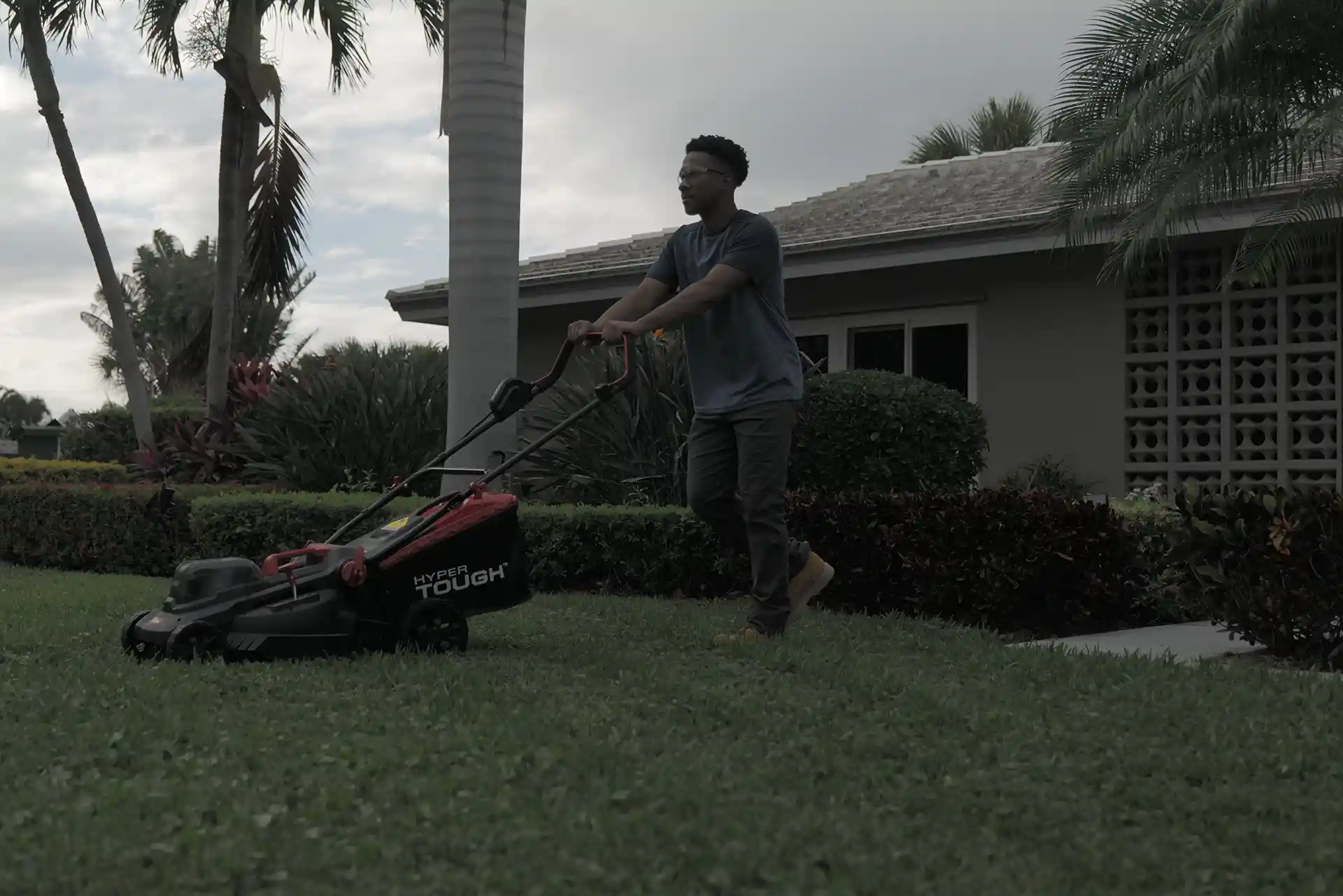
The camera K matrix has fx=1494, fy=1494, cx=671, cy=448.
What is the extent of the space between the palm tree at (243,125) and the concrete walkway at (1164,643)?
35.7ft

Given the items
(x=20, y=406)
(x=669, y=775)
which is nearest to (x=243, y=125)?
(x=669, y=775)

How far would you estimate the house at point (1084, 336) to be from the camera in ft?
39.7

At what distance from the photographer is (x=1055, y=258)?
12945 millimetres

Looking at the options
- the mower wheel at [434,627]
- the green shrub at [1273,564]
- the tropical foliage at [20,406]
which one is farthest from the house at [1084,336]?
the tropical foliage at [20,406]

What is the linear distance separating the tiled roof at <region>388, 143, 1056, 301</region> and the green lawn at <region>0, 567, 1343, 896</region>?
24.2 ft

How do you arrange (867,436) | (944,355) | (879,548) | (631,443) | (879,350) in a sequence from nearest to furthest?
(879,548)
(867,436)
(631,443)
(944,355)
(879,350)

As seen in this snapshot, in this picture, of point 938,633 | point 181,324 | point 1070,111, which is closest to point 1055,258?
point 1070,111

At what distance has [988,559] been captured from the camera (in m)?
7.67

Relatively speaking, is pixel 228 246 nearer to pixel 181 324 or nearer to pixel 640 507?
pixel 640 507

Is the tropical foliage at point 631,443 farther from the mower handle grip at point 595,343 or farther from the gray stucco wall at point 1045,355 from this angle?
the gray stucco wall at point 1045,355

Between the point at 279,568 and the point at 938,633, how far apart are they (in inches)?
120

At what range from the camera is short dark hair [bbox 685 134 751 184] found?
20.5ft

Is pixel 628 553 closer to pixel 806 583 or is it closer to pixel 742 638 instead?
pixel 806 583

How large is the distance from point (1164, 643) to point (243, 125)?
41.5ft
